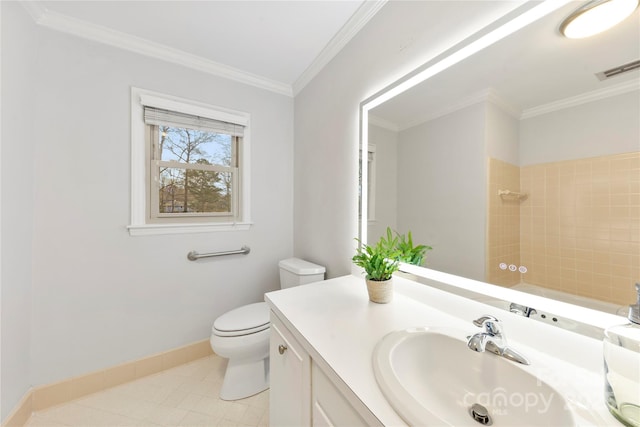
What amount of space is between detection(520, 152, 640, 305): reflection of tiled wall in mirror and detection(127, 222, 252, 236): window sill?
1.74 meters

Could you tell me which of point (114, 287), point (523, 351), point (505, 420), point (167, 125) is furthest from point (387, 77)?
point (114, 287)

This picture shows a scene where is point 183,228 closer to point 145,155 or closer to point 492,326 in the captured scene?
point 145,155

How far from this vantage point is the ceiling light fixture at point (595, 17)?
0.55 m

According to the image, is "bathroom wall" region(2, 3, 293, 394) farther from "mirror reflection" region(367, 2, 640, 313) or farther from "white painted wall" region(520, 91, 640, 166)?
"white painted wall" region(520, 91, 640, 166)

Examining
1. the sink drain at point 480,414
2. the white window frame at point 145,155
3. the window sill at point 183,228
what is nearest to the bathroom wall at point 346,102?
the window sill at point 183,228

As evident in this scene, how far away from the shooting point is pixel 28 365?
1.29m

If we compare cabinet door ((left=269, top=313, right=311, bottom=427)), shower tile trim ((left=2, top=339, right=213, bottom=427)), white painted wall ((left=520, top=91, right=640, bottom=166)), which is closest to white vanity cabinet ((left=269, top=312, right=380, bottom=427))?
cabinet door ((left=269, top=313, right=311, bottom=427))

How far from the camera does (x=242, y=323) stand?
4.63 feet

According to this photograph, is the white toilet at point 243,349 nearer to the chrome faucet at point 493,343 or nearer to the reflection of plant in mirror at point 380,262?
the reflection of plant in mirror at point 380,262

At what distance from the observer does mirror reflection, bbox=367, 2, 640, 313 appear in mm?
570

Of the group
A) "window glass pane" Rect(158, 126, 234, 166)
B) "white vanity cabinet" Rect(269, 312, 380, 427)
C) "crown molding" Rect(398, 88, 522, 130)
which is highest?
"window glass pane" Rect(158, 126, 234, 166)

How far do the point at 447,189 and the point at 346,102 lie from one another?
0.86 metres

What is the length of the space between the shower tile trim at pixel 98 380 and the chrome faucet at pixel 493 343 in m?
1.87

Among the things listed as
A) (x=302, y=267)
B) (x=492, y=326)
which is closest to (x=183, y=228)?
(x=302, y=267)
